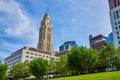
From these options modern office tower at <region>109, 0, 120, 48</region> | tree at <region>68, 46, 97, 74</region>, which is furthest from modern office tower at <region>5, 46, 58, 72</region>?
tree at <region>68, 46, 97, 74</region>

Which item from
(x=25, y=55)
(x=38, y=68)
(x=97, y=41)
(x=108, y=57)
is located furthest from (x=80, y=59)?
(x=97, y=41)

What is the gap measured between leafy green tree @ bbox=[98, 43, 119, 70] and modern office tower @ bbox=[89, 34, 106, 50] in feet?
357

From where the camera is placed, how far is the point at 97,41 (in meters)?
186

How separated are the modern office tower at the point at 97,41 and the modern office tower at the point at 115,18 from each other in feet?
210

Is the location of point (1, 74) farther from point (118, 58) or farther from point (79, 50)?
point (118, 58)

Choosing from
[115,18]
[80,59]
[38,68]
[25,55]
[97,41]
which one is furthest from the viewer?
[97,41]

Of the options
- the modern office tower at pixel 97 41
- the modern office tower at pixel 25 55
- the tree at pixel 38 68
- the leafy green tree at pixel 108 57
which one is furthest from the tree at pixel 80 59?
the modern office tower at pixel 97 41

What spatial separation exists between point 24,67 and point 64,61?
28000 mm

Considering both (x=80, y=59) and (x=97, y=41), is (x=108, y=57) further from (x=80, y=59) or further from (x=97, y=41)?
(x=97, y=41)

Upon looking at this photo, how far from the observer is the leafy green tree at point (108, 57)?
68000 millimetres

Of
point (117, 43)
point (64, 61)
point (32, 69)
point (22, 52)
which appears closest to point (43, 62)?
point (32, 69)

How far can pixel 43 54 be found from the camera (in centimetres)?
16138

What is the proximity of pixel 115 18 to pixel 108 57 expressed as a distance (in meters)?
55.3

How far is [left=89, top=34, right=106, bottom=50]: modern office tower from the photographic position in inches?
7042
